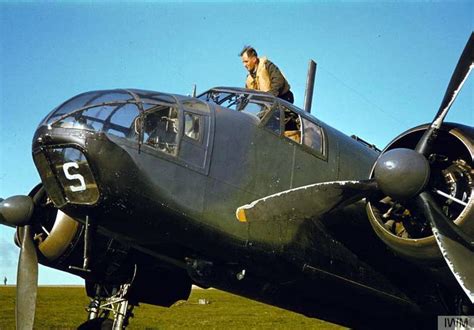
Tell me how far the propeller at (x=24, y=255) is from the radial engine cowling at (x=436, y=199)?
18.2ft

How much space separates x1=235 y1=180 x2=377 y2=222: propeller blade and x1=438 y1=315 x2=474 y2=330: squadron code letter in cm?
306

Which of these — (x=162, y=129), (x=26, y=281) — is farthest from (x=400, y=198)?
(x=26, y=281)

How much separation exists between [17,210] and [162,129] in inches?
149

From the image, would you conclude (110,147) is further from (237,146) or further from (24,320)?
(24,320)

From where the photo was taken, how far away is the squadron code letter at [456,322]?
29.8ft

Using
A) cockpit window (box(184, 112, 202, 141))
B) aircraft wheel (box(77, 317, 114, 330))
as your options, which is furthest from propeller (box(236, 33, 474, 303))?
aircraft wheel (box(77, 317, 114, 330))

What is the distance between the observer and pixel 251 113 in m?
8.67

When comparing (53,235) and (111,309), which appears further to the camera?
(111,309)

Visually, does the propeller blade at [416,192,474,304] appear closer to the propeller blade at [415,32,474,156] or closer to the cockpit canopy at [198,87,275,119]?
the propeller blade at [415,32,474,156]

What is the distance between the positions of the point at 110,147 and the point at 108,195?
0.56 metres

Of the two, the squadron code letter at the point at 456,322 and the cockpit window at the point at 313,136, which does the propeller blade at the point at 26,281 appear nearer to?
the cockpit window at the point at 313,136

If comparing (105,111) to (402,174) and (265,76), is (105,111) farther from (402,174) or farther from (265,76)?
(265,76)

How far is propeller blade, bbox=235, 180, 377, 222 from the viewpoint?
760cm

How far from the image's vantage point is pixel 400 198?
23.9ft
